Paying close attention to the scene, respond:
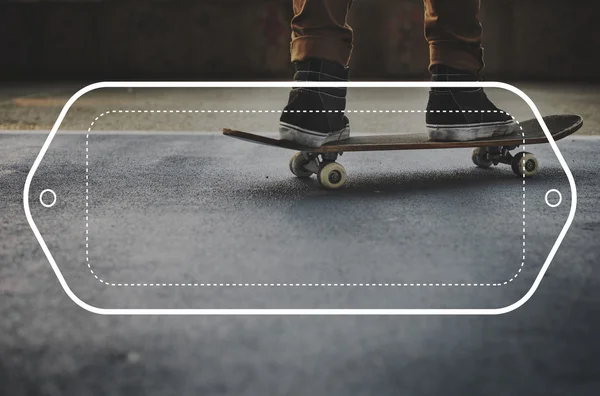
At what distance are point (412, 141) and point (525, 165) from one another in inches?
14.8

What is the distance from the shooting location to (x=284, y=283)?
5.12 feet

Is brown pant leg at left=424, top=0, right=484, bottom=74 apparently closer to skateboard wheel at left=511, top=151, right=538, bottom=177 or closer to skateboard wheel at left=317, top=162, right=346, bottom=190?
skateboard wheel at left=511, top=151, right=538, bottom=177

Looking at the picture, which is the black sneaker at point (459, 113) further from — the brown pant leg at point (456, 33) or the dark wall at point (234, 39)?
the dark wall at point (234, 39)

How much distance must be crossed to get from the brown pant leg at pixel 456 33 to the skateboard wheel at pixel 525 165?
0.31 meters

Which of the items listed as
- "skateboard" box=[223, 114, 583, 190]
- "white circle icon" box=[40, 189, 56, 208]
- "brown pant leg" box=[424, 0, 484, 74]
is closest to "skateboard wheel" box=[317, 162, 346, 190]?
"skateboard" box=[223, 114, 583, 190]

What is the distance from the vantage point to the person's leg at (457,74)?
2623 millimetres

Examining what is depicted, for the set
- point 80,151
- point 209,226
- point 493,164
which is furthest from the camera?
point 80,151

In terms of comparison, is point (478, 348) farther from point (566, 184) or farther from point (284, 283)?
point (566, 184)

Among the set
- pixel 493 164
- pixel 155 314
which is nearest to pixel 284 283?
pixel 155 314

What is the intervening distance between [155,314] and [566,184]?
5.21 ft

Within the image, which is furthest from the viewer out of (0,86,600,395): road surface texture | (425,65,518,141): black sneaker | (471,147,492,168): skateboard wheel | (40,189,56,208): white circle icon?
(471,147,492,168): skateboard wheel

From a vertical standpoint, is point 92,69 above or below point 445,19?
below

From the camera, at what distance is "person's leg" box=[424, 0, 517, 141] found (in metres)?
2.62

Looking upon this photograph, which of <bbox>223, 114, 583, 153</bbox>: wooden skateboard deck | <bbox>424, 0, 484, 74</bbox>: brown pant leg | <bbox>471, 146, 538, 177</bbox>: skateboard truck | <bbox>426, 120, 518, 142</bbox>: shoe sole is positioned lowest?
<bbox>471, 146, 538, 177</bbox>: skateboard truck
